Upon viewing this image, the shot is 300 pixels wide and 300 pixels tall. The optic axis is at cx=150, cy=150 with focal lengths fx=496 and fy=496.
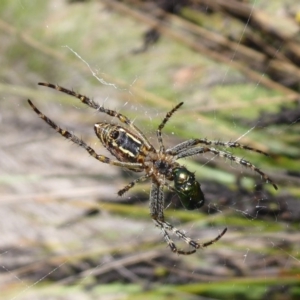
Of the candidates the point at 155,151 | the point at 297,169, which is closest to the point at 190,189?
the point at 155,151

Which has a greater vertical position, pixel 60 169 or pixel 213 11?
pixel 213 11

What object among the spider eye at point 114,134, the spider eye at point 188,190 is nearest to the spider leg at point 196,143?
the spider eye at point 188,190

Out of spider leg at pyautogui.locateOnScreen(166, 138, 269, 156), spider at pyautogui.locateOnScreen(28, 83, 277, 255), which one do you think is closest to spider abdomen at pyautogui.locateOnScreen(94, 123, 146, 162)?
spider at pyautogui.locateOnScreen(28, 83, 277, 255)

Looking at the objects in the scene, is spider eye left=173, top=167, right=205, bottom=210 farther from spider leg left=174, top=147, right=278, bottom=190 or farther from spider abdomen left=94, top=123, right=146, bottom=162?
spider abdomen left=94, top=123, right=146, bottom=162

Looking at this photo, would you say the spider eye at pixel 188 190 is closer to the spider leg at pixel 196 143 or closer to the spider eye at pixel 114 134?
the spider leg at pixel 196 143

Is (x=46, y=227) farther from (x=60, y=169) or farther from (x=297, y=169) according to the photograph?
(x=297, y=169)

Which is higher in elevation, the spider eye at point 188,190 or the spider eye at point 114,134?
the spider eye at point 114,134
